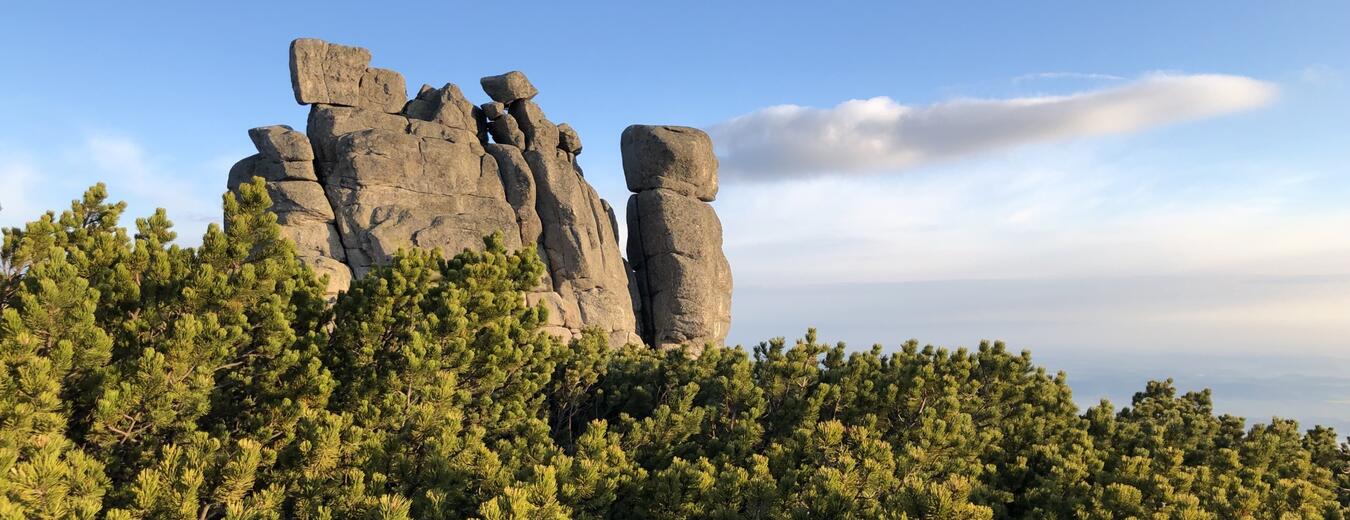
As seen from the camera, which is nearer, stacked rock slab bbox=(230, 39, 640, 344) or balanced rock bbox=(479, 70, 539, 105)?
stacked rock slab bbox=(230, 39, 640, 344)

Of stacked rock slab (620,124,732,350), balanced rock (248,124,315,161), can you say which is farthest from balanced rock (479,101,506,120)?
balanced rock (248,124,315,161)

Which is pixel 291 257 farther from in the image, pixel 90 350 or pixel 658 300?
pixel 658 300

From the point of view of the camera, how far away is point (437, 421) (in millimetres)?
11086

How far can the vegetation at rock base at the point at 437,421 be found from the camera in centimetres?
913

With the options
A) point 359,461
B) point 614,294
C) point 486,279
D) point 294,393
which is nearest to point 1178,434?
point 486,279

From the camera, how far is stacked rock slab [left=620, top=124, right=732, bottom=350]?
3528cm

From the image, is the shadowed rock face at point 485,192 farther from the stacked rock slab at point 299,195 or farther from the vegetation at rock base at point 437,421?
the vegetation at rock base at point 437,421

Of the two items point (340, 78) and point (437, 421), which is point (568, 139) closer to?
point (340, 78)

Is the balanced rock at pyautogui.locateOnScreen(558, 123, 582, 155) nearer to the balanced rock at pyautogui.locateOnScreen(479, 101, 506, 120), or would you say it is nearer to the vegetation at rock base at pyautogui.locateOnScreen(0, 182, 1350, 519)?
the balanced rock at pyautogui.locateOnScreen(479, 101, 506, 120)

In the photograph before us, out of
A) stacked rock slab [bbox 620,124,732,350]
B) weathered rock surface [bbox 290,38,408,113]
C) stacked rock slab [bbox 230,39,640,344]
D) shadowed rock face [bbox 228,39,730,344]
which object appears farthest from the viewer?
stacked rock slab [bbox 620,124,732,350]

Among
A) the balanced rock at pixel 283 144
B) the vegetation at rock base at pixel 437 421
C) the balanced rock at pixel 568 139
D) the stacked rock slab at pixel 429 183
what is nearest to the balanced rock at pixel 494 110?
the stacked rock slab at pixel 429 183

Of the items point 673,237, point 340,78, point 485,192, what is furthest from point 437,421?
point 340,78

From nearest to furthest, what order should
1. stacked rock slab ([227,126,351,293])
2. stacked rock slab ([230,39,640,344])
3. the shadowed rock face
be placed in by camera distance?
stacked rock slab ([227,126,351,293]) → stacked rock slab ([230,39,640,344]) → the shadowed rock face

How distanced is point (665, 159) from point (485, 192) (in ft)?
26.6
